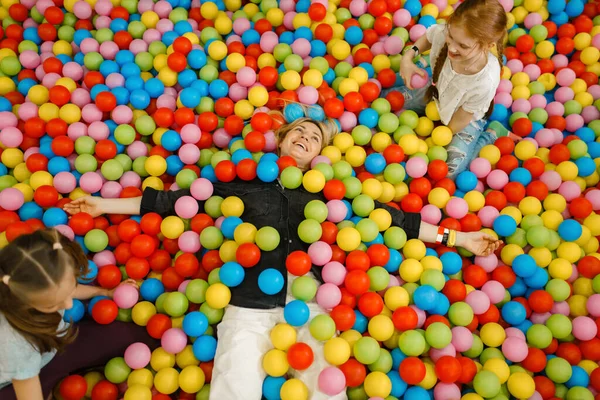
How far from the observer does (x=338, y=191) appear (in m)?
1.71

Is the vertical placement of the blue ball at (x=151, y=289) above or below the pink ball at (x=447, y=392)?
below

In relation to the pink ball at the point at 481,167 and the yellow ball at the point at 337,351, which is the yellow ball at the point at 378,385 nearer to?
the yellow ball at the point at 337,351

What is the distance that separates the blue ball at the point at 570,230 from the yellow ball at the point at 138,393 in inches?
56.5

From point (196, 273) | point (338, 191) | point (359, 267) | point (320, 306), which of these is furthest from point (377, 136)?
point (196, 273)

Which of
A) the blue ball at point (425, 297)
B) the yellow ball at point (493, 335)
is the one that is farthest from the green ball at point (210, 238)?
the yellow ball at point (493, 335)

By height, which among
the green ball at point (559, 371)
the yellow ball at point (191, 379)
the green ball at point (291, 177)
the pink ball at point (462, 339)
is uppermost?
the green ball at point (291, 177)

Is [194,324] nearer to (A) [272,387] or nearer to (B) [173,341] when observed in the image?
(B) [173,341]

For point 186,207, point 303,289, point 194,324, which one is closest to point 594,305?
point 303,289

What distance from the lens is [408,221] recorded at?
1745 mm

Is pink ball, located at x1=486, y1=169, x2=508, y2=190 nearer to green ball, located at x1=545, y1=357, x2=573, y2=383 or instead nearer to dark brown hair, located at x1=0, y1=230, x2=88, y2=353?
green ball, located at x1=545, y1=357, x2=573, y2=383

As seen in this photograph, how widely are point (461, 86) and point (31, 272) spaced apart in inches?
57.4

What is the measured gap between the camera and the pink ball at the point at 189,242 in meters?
1.66

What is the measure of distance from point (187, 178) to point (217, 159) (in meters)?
0.14

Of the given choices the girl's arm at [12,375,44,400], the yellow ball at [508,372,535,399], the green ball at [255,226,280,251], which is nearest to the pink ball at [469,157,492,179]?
the yellow ball at [508,372,535,399]
